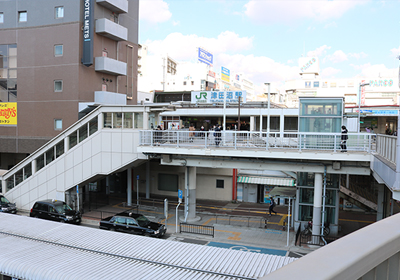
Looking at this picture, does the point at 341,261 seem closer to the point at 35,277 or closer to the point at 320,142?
the point at 35,277

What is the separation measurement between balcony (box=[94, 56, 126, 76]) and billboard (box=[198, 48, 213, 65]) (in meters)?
61.8

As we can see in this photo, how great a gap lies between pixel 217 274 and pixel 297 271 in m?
6.66

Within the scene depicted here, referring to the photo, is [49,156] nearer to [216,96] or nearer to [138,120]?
[138,120]

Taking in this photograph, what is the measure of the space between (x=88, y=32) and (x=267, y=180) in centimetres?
2122

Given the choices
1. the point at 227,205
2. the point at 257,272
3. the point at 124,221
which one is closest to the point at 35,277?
the point at 257,272

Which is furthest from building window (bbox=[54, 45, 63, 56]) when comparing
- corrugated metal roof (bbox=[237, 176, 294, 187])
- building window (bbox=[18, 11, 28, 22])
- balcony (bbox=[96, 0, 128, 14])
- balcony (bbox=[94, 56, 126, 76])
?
corrugated metal roof (bbox=[237, 176, 294, 187])

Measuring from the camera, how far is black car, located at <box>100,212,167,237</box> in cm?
2089

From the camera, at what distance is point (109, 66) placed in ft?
107

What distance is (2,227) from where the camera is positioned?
11.4 metres

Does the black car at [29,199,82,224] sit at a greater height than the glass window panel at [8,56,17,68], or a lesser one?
lesser

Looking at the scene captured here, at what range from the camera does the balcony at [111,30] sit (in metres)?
31.0

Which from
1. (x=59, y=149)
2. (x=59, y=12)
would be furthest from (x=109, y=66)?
(x=59, y=149)

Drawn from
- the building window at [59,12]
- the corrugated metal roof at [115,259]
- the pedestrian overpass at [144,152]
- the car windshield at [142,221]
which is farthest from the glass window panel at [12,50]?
the corrugated metal roof at [115,259]

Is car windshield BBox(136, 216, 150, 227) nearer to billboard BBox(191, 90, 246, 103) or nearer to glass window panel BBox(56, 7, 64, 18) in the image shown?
glass window panel BBox(56, 7, 64, 18)
